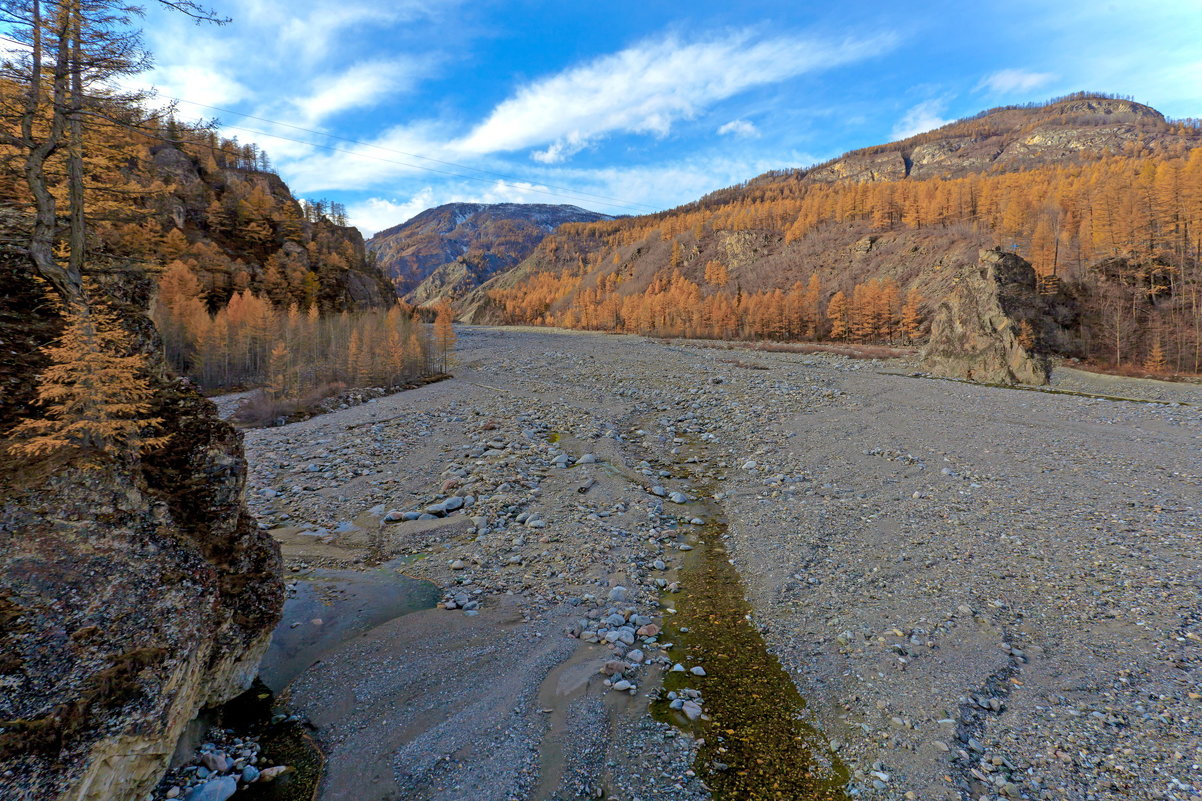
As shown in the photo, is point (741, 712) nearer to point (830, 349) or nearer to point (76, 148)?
point (76, 148)

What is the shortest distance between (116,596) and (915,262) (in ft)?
340

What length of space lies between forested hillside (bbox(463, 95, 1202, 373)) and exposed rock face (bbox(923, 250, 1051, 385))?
11.7 meters

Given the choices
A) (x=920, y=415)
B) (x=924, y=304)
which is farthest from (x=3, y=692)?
(x=924, y=304)

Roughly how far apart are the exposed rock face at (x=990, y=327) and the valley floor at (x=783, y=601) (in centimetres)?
1631

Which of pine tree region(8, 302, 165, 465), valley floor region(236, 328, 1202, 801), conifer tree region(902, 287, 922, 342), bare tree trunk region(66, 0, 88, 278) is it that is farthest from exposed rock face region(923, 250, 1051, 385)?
bare tree trunk region(66, 0, 88, 278)

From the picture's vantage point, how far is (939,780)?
5.34m

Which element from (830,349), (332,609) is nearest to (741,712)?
(332,609)

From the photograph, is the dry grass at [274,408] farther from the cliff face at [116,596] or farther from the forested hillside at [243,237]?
the cliff face at [116,596]

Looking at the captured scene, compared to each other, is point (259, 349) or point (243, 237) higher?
point (243, 237)

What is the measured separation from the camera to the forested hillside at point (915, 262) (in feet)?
162

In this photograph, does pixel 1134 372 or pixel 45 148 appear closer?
pixel 45 148

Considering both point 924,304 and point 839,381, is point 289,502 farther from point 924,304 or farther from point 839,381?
point 924,304

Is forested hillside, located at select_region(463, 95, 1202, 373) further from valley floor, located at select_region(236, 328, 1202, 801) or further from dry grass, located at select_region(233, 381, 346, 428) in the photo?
dry grass, located at select_region(233, 381, 346, 428)

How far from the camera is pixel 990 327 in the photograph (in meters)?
38.0
